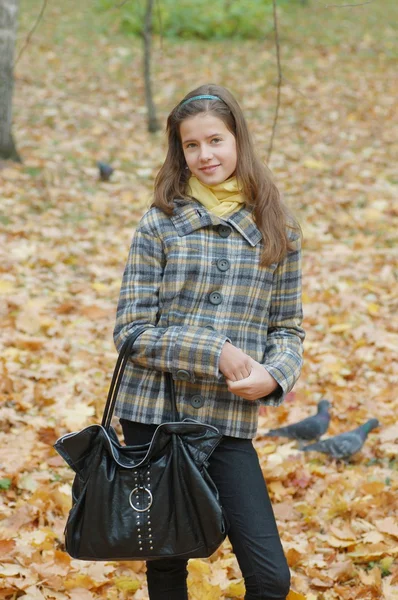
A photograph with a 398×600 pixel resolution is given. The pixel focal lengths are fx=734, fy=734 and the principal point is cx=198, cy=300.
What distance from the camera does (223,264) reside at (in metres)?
2.35

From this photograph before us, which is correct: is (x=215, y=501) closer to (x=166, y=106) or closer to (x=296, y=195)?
(x=296, y=195)

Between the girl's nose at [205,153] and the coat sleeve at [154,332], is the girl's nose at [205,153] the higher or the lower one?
the higher one

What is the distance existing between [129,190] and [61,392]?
4988mm

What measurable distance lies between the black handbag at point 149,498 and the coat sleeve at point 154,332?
0.18 m

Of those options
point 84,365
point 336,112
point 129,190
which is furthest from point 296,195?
point 84,365

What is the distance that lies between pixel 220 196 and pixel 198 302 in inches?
15.1

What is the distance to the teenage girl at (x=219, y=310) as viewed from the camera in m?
2.23

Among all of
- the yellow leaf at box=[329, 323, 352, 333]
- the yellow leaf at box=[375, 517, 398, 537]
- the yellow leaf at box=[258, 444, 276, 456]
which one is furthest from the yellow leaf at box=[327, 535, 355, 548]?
the yellow leaf at box=[329, 323, 352, 333]

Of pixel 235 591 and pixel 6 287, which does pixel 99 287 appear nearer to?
pixel 6 287

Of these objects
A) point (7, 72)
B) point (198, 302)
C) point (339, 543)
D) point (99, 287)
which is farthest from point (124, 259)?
point (198, 302)

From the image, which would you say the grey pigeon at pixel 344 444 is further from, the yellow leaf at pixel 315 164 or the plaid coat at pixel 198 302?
the yellow leaf at pixel 315 164

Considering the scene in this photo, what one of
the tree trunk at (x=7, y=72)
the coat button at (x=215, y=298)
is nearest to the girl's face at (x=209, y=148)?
the coat button at (x=215, y=298)

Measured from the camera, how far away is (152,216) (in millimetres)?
2402

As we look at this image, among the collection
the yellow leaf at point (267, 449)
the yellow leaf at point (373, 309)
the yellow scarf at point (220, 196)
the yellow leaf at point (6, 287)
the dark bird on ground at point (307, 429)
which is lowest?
the yellow leaf at point (267, 449)
